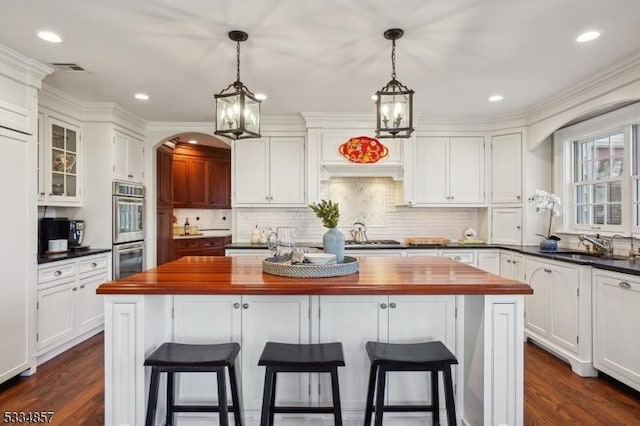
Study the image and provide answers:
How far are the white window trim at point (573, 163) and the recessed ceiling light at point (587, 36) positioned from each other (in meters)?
1.13

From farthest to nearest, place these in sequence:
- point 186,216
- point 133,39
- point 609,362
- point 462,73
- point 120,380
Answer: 1. point 186,216
2. point 462,73
3. point 609,362
4. point 133,39
5. point 120,380

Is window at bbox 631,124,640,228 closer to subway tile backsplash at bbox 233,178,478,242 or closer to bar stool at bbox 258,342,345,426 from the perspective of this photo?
subway tile backsplash at bbox 233,178,478,242

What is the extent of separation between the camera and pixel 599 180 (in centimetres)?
364

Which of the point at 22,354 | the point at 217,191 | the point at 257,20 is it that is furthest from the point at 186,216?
the point at 257,20

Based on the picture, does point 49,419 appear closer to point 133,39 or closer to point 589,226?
point 133,39

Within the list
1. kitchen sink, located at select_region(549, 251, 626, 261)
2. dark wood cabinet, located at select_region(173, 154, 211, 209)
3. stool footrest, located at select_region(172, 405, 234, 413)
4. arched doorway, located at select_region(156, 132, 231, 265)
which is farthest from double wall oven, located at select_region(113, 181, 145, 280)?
kitchen sink, located at select_region(549, 251, 626, 261)

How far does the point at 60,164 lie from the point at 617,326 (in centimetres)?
520

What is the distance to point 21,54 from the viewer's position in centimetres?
275

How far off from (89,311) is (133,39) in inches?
109

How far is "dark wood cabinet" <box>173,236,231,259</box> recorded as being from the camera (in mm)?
6195

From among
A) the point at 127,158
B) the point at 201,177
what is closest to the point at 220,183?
the point at 201,177

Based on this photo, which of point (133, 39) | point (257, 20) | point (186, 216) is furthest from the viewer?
point (186, 216)

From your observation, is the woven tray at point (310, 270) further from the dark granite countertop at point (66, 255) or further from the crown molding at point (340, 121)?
the crown molding at point (340, 121)

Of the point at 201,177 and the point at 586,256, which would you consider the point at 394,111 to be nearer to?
the point at 586,256
